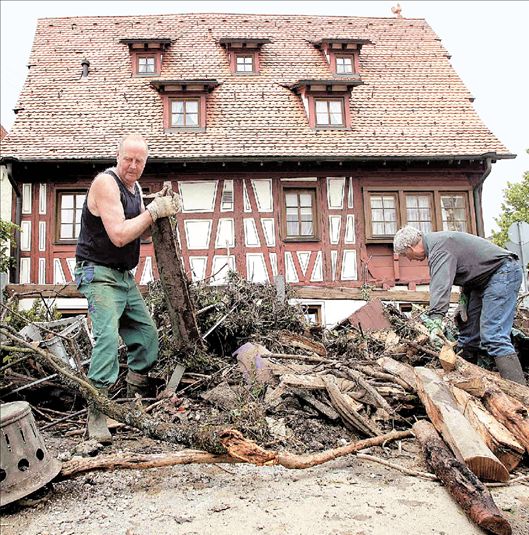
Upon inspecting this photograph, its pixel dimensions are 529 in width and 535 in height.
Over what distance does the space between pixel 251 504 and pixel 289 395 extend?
62.3 inches

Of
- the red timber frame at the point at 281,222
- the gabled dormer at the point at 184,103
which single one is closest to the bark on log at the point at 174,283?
the red timber frame at the point at 281,222

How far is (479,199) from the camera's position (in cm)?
1395

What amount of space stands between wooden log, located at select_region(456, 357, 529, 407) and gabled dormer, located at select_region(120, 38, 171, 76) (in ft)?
41.9

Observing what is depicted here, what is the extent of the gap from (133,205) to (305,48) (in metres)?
13.4

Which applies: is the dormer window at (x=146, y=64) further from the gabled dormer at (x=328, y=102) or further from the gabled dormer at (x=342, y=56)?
the gabled dormer at (x=342, y=56)

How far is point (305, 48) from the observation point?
16.4 meters

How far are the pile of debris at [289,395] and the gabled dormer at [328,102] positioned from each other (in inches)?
346

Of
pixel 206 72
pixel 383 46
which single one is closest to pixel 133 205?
pixel 206 72

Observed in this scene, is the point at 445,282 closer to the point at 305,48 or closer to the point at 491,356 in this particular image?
the point at 491,356

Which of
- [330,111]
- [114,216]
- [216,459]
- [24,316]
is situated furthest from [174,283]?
[330,111]

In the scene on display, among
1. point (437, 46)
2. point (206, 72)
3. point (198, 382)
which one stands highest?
point (437, 46)

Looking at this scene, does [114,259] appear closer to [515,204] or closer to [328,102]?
[328,102]

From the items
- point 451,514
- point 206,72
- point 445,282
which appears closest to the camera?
point 451,514

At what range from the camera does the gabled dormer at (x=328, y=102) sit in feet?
46.8
